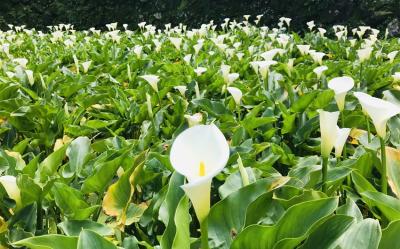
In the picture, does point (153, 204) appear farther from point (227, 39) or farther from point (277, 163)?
point (227, 39)

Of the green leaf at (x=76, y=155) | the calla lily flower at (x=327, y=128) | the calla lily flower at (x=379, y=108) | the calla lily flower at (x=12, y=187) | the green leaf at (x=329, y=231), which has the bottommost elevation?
the green leaf at (x=76, y=155)

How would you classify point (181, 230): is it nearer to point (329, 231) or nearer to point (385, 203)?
point (329, 231)

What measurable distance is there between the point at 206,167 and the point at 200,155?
0.03 metres

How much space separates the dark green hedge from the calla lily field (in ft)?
18.7

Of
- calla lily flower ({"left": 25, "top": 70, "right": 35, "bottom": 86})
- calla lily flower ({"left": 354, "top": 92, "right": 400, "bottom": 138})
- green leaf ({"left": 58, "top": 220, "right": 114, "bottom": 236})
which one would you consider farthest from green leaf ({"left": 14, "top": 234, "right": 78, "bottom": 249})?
calla lily flower ({"left": 25, "top": 70, "right": 35, "bottom": 86})

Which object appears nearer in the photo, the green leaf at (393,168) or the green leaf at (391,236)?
the green leaf at (391,236)

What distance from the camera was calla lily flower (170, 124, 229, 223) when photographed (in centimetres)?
97

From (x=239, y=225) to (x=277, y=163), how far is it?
747mm

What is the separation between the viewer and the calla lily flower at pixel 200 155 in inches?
38.0

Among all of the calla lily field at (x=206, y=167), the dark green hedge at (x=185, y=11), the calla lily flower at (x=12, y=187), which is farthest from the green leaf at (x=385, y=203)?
the dark green hedge at (x=185, y=11)

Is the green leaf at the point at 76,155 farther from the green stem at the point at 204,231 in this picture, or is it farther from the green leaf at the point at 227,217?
the green stem at the point at 204,231

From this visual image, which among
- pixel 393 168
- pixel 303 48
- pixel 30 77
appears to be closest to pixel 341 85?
pixel 393 168

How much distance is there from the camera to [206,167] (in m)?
1.01

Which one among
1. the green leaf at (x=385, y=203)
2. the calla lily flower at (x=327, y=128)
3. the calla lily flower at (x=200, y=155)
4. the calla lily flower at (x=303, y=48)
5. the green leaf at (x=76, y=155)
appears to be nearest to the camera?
the calla lily flower at (x=200, y=155)
